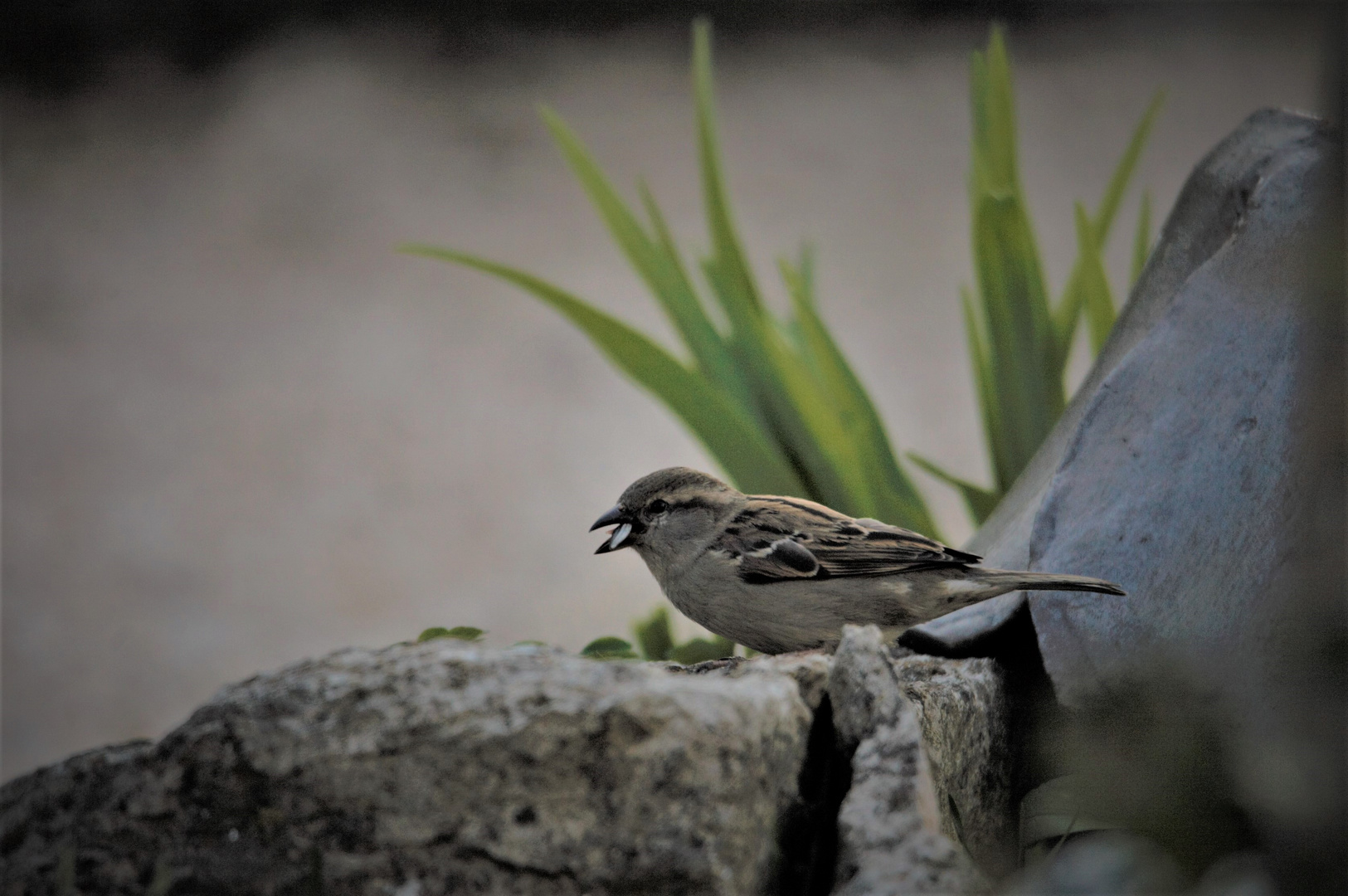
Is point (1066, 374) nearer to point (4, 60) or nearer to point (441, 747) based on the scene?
point (441, 747)

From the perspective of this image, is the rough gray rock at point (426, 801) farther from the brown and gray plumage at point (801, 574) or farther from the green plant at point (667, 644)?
the green plant at point (667, 644)

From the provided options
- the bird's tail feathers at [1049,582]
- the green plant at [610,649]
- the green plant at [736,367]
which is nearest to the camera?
the bird's tail feathers at [1049,582]

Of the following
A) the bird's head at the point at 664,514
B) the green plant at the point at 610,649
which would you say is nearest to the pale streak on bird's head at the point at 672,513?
the bird's head at the point at 664,514

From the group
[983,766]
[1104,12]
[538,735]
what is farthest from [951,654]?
[1104,12]

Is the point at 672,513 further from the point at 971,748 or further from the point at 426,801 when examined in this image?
the point at 426,801

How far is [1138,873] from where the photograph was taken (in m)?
0.48

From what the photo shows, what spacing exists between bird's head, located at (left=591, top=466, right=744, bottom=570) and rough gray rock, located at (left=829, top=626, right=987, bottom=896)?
475 millimetres

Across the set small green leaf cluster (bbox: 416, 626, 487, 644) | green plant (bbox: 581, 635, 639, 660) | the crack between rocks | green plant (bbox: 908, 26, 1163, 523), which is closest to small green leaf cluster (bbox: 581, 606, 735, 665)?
green plant (bbox: 581, 635, 639, 660)

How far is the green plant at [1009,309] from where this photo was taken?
1.88 metres

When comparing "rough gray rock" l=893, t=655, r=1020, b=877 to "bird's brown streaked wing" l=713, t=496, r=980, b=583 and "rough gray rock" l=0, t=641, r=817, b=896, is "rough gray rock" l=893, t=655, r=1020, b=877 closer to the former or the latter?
"bird's brown streaked wing" l=713, t=496, r=980, b=583

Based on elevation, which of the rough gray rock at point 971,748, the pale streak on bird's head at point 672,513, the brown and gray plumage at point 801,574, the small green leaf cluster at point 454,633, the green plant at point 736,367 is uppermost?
the green plant at point 736,367

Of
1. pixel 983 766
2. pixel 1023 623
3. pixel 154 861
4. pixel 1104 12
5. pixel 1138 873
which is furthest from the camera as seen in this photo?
pixel 1104 12

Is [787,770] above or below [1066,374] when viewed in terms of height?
below

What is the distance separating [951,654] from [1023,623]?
0.37 ft
